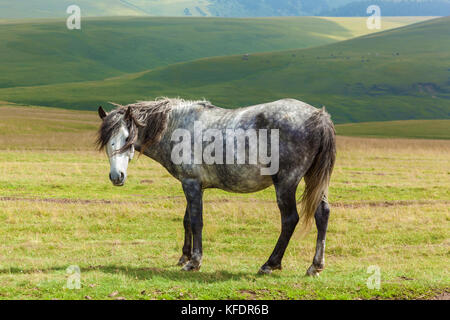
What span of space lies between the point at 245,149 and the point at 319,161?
1452 mm

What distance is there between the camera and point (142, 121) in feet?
36.6

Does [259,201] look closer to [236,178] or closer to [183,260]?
[183,260]

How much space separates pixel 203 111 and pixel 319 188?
2.86 m

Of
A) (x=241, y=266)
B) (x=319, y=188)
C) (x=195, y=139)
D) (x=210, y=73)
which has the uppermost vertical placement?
(x=210, y=73)

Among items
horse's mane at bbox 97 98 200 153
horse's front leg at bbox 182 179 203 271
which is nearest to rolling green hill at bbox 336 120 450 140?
horse's mane at bbox 97 98 200 153

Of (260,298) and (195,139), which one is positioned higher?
(195,139)

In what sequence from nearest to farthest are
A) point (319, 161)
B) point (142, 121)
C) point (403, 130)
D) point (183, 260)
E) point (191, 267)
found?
point (319, 161) < point (191, 267) < point (142, 121) < point (183, 260) < point (403, 130)

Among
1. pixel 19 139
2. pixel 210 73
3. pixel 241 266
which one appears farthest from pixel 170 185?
pixel 210 73

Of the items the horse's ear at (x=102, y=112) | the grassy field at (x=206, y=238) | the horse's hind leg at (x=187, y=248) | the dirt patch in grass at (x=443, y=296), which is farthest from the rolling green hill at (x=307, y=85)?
the dirt patch in grass at (x=443, y=296)

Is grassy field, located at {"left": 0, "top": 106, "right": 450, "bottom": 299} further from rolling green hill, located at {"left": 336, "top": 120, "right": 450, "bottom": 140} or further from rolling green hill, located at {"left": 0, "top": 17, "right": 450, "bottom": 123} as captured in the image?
rolling green hill, located at {"left": 0, "top": 17, "right": 450, "bottom": 123}

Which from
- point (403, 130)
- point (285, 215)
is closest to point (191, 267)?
point (285, 215)

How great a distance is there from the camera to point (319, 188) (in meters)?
10.6
